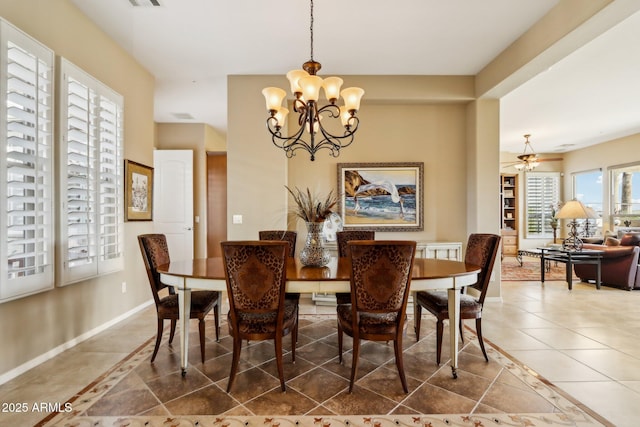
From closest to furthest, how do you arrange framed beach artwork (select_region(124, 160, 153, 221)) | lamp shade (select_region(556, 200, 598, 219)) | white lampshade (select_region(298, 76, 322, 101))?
white lampshade (select_region(298, 76, 322, 101))
framed beach artwork (select_region(124, 160, 153, 221))
lamp shade (select_region(556, 200, 598, 219))

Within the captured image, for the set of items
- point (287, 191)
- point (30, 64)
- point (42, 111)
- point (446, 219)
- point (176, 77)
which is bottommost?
point (446, 219)

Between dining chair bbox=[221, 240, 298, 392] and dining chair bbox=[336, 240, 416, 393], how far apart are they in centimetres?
47

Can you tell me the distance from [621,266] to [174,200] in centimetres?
741

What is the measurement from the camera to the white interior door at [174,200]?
593 centimetres

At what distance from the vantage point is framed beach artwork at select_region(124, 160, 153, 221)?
12.1 ft

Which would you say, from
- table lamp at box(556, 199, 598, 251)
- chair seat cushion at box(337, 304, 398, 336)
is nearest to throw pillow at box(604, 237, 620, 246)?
table lamp at box(556, 199, 598, 251)

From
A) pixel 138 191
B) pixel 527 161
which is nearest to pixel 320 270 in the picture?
pixel 138 191

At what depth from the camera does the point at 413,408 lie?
6.43 ft

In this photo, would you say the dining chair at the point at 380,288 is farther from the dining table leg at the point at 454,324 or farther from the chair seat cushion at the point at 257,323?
the chair seat cushion at the point at 257,323

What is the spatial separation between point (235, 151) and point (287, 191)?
0.85 meters

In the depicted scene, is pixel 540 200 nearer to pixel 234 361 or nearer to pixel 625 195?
pixel 625 195

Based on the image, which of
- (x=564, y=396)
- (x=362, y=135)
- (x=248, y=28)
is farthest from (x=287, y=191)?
(x=564, y=396)

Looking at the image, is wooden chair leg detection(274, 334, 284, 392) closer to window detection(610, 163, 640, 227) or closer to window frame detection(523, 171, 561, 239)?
window detection(610, 163, 640, 227)

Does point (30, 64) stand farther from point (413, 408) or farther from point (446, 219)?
point (446, 219)
